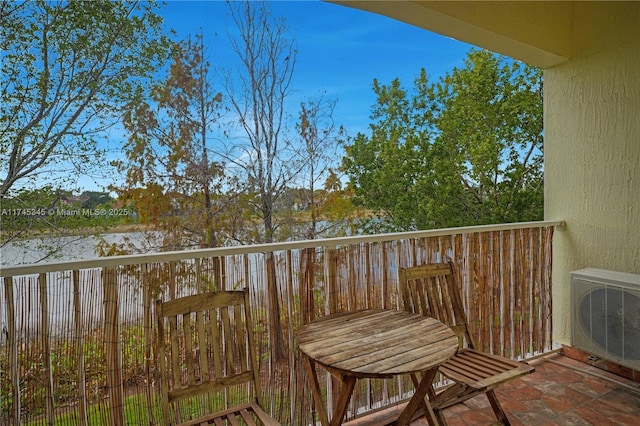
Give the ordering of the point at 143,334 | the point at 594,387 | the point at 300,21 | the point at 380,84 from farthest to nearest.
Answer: the point at 380,84 → the point at 300,21 → the point at 594,387 → the point at 143,334

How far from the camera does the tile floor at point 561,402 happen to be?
2.34 metres

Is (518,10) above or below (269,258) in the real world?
above

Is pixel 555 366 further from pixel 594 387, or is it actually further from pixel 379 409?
pixel 379 409

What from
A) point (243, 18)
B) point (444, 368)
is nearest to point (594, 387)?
point (444, 368)

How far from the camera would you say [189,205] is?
17.7 ft

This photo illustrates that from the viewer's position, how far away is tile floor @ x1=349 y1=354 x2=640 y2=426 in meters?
2.34

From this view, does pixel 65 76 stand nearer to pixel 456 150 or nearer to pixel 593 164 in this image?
pixel 593 164

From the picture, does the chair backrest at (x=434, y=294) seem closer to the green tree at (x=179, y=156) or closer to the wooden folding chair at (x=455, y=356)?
the wooden folding chair at (x=455, y=356)

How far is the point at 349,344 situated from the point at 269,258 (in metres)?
0.70

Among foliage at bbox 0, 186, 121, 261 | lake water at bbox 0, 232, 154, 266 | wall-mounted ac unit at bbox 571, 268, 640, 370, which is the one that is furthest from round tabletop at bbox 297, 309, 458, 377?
foliage at bbox 0, 186, 121, 261

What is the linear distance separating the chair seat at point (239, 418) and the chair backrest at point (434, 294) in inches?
42.3

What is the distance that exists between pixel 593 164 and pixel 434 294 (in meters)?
1.96

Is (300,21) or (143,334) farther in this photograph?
(300,21)

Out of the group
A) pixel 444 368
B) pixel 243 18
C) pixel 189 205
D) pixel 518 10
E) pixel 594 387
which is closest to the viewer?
pixel 444 368
